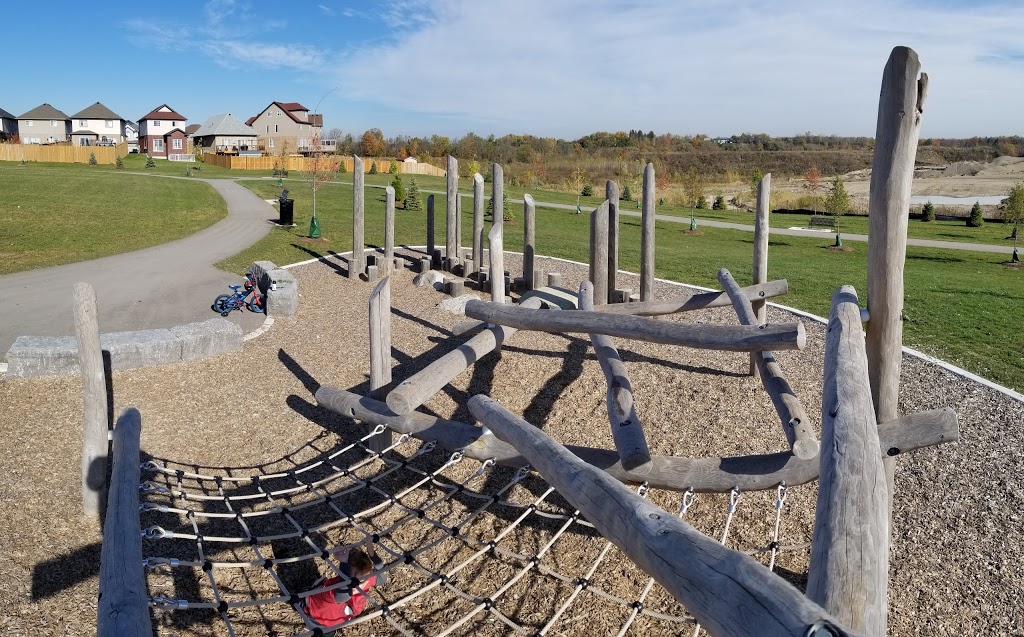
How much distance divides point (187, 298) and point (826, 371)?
421 inches

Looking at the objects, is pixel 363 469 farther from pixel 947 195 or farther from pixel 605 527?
pixel 947 195

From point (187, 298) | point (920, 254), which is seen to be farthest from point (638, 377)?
point (920, 254)

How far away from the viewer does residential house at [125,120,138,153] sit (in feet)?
275

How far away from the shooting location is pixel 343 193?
3181 cm

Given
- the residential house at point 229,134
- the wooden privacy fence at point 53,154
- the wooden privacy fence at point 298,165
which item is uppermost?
the residential house at point 229,134

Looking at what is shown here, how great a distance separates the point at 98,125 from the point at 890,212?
93293 millimetres

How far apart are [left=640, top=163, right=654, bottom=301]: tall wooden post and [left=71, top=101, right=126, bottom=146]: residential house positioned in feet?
276

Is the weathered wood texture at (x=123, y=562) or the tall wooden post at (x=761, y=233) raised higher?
the tall wooden post at (x=761, y=233)

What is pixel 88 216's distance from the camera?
2053 centimetres

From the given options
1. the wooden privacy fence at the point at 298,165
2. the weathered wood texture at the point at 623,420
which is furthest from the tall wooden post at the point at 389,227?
the wooden privacy fence at the point at 298,165

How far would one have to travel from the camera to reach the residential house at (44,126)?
79.4 metres

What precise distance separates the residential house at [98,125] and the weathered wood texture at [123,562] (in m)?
87.5

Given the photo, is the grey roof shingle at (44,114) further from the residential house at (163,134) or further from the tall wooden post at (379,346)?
the tall wooden post at (379,346)

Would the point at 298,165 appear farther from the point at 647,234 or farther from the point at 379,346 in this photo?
the point at 379,346
